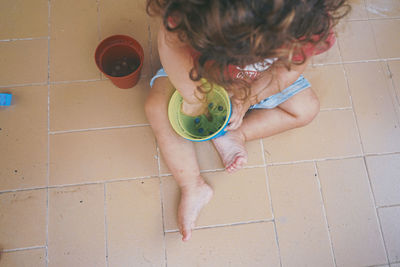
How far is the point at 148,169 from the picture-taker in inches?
42.0

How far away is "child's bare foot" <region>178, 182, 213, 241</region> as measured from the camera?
98cm

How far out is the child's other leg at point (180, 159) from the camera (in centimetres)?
98

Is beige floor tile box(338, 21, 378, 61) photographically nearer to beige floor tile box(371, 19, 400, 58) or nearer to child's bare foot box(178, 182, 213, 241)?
beige floor tile box(371, 19, 400, 58)

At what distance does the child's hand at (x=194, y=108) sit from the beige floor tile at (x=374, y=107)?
2.00 feet

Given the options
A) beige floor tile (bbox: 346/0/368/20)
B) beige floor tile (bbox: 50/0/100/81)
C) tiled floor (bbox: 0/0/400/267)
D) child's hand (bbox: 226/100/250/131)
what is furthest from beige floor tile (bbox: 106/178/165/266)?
beige floor tile (bbox: 346/0/368/20)

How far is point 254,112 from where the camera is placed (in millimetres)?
1046

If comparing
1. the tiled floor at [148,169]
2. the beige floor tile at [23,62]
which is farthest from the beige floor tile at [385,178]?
the beige floor tile at [23,62]

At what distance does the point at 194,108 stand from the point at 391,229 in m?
0.81

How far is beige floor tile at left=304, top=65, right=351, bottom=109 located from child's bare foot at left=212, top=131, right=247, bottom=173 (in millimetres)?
375

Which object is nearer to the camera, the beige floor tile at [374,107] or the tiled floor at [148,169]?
the tiled floor at [148,169]

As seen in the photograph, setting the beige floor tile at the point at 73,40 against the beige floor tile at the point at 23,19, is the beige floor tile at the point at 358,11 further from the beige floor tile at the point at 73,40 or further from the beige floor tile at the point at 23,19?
the beige floor tile at the point at 23,19

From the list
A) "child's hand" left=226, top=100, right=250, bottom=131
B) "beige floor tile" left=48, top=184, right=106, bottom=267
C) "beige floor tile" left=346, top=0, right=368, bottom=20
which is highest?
"beige floor tile" left=346, top=0, right=368, bottom=20

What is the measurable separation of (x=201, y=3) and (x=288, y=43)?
0.57ft

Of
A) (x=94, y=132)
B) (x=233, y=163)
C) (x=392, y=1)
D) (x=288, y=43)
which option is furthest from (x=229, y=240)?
(x=392, y=1)
